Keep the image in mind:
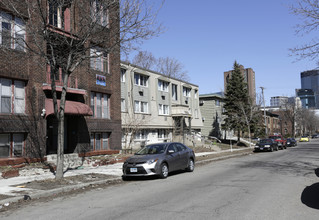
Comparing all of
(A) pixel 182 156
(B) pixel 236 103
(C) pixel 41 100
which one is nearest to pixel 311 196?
(A) pixel 182 156

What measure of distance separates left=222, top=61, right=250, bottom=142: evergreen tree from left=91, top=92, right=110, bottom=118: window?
23.4 m

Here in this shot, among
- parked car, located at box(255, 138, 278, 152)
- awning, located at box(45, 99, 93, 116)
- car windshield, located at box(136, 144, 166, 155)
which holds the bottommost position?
parked car, located at box(255, 138, 278, 152)

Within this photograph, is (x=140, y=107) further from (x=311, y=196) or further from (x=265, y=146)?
(x=311, y=196)

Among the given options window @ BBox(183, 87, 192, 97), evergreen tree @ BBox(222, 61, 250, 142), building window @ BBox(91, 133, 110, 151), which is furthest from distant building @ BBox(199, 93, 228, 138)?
building window @ BBox(91, 133, 110, 151)

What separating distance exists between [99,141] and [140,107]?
925cm

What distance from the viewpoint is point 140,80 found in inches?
1213

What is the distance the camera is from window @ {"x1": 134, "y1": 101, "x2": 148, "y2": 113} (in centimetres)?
2961

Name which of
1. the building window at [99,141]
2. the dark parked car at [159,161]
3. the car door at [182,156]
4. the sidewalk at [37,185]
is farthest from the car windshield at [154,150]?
the building window at [99,141]

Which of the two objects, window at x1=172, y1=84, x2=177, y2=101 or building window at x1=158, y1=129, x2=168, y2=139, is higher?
window at x1=172, y1=84, x2=177, y2=101

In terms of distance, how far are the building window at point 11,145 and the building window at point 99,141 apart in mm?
5759

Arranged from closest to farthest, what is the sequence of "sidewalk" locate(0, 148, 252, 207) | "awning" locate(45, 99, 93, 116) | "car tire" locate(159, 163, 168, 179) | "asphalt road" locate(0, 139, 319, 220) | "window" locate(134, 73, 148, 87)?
1. "asphalt road" locate(0, 139, 319, 220)
2. "sidewalk" locate(0, 148, 252, 207)
3. "car tire" locate(159, 163, 168, 179)
4. "awning" locate(45, 99, 93, 116)
5. "window" locate(134, 73, 148, 87)

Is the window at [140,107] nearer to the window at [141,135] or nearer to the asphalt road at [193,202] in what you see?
the window at [141,135]

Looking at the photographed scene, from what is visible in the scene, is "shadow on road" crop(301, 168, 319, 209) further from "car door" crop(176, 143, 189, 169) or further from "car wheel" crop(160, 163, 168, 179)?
"car door" crop(176, 143, 189, 169)

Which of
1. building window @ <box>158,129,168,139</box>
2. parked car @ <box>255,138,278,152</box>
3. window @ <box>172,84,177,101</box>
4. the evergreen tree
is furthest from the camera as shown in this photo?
the evergreen tree
